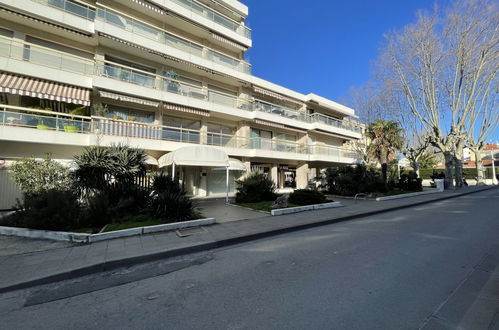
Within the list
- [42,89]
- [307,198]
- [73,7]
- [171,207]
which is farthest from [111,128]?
[307,198]

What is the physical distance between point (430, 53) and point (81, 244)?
32.2 meters

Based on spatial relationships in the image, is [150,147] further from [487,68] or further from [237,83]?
[487,68]

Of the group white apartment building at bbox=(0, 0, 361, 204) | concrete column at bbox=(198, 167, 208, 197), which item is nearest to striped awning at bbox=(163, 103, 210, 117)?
white apartment building at bbox=(0, 0, 361, 204)

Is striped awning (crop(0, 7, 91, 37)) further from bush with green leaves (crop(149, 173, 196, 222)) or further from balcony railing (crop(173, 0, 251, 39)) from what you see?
bush with green leaves (crop(149, 173, 196, 222))

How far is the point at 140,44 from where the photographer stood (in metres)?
15.0

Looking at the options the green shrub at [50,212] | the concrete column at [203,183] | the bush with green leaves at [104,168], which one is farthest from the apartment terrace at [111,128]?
the green shrub at [50,212]

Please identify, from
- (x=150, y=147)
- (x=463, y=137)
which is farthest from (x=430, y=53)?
(x=150, y=147)

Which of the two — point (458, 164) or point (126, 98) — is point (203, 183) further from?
point (458, 164)

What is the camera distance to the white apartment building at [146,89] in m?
11.9

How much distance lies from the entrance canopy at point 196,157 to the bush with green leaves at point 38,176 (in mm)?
5091

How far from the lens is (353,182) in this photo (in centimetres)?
1719

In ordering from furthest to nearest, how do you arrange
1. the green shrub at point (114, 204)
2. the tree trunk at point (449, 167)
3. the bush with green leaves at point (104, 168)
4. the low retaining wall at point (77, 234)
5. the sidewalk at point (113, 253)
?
the tree trunk at point (449, 167), the bush with green leaves at point (104, 168), the green shrub at point (114, 204), the low retaining wall at point (77, 234), the sidewalk at point (113, 253)

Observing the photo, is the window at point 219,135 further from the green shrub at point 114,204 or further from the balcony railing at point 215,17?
the balcony railing at point 215,17

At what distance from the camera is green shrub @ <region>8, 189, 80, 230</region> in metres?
6.58
